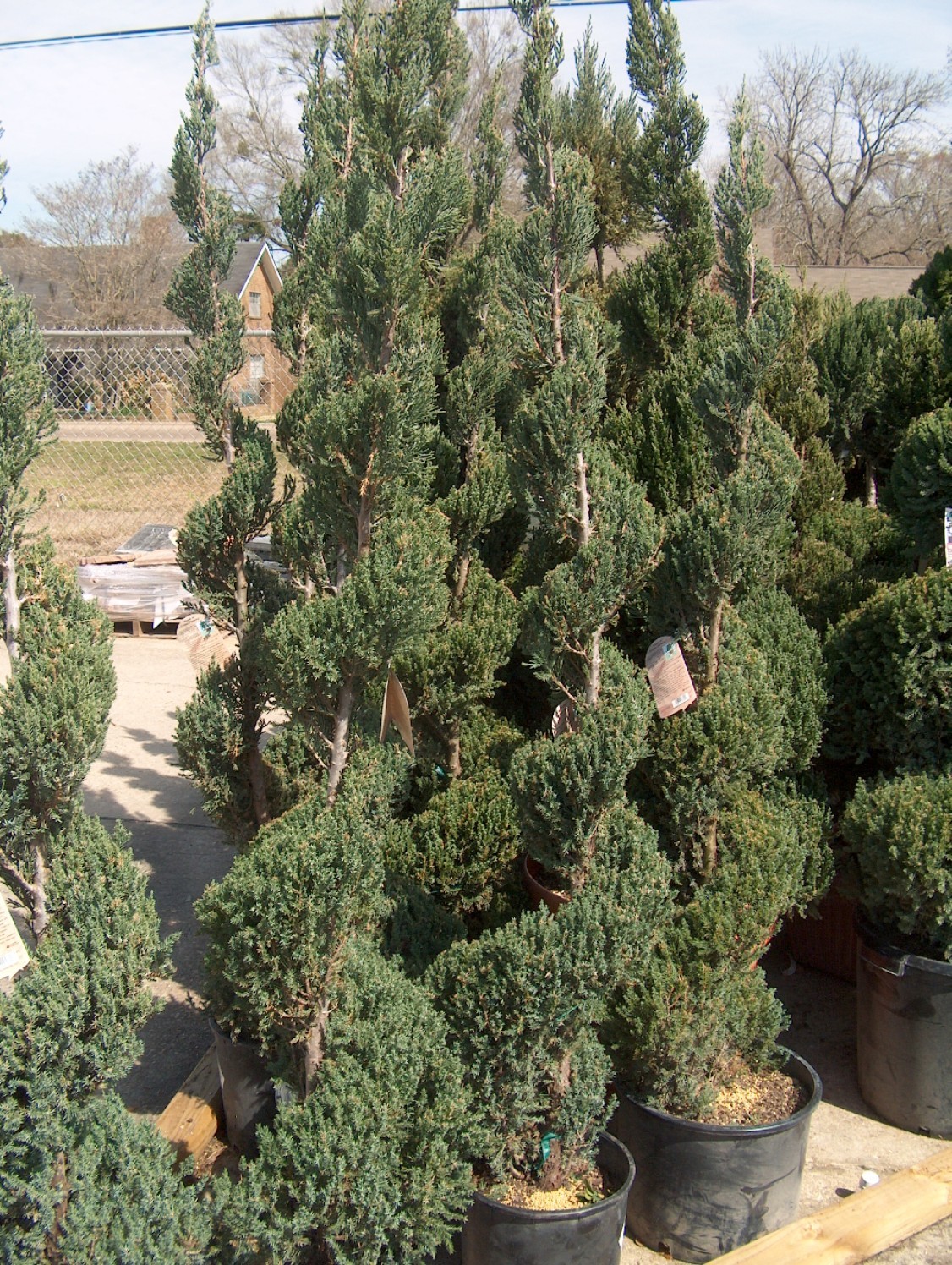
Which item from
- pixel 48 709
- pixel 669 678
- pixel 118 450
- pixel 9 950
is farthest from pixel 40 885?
pixel 118 450

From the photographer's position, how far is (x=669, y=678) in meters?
3.37

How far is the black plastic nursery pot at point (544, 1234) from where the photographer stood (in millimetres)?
2639

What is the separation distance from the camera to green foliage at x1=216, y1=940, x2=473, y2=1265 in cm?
239

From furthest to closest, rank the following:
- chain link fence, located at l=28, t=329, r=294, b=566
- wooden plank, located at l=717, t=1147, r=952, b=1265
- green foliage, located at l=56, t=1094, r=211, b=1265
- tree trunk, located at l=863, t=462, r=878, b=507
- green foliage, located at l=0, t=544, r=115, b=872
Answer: chain link fence, located at l=28, t=329, r=294, b=566 → tree trunk, located at l=863, t=462, r=878, b=507 → wooden plank, located at l=717, t=1147, r=952, b=1265 → green foliage, located at l=0, t=544, r=115, b=872 → green foliage, located at l=56, t=1094, r=211, b=1265

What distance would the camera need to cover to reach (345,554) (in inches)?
127

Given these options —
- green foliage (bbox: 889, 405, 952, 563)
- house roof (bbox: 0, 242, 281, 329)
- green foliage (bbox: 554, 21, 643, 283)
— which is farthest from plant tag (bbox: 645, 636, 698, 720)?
house roof (bbox: 0, 242, 281, 329)

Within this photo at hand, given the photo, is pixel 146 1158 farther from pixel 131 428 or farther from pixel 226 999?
pixel 131 428

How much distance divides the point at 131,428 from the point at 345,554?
376 inches

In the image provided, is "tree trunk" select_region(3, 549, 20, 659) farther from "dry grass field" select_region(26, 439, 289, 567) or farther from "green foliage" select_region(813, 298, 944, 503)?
"dry grass field" select_region(26, 439, 289, 567)

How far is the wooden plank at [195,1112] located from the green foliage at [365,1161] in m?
0.90

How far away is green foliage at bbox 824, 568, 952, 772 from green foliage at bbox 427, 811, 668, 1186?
1.32m

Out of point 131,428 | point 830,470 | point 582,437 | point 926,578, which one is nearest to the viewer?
point 582,437

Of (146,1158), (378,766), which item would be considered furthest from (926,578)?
(146,1158)

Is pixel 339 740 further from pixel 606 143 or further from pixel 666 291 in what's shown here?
pixel 606 143
